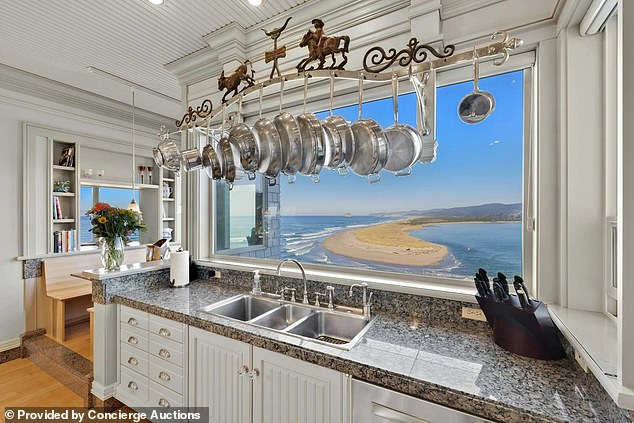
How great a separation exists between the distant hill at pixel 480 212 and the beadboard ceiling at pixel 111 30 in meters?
1.58

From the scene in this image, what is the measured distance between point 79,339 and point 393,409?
3.44 m

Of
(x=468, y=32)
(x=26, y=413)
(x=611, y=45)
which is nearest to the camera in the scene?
(x=611, y=45)

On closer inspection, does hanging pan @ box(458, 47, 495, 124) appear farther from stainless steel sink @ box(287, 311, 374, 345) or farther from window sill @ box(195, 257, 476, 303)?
stainless steel sink @ box(287, 311, 374, 345)

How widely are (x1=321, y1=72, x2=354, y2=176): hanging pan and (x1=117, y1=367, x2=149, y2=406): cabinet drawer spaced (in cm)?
185

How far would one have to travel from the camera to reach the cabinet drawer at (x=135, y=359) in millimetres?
1938

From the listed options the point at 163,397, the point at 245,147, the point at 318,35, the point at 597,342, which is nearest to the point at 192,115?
the point at 245,147

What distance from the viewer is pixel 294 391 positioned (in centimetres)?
133

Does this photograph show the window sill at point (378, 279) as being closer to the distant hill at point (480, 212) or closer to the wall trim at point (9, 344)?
the distant hill at point (480, 212)

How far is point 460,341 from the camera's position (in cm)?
134

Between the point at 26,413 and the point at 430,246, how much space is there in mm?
3047

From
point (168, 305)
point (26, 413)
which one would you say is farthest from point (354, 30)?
point (26, 413)

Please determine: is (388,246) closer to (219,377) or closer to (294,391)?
(294,391)

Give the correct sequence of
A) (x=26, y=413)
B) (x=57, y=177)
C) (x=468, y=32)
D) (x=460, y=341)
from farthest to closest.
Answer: (x=57, y=177)
(x=26, y=413)
(x=468, y=32)
(x=460, y=341)

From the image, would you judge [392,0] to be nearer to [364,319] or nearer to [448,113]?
[448,113]
